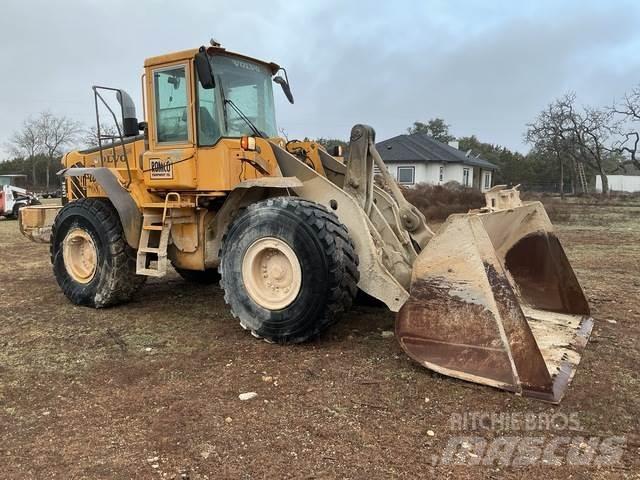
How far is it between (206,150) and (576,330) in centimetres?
378

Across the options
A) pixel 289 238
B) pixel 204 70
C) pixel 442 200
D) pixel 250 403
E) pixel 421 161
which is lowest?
pixel 250 403

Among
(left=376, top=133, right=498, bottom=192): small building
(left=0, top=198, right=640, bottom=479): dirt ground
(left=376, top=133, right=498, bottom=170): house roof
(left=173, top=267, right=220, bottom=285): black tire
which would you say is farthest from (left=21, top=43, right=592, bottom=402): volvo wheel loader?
(left=376, top=133, right=498, bottom=170): house roof

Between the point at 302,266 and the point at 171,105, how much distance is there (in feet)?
8.03

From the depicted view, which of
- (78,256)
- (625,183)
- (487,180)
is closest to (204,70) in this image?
(78,256)

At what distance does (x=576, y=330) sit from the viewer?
4832 millimetres

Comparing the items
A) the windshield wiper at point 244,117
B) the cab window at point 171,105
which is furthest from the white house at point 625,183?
the cab window at point 171,105

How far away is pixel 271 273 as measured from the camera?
4848mm

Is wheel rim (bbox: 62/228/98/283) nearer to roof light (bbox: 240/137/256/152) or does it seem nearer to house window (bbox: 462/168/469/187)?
roof light (bbox: 240/137/256/152)

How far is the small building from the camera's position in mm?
39531

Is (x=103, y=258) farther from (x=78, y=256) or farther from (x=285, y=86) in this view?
(x=285, y=86)

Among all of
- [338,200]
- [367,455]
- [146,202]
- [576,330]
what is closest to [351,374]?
[367,455]

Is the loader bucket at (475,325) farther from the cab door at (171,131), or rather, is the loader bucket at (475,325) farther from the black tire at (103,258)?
the black tire at (103,258)

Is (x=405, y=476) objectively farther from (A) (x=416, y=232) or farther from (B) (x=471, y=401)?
(A) (x=416, y=232)

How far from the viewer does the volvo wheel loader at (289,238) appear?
3875 millimetres
